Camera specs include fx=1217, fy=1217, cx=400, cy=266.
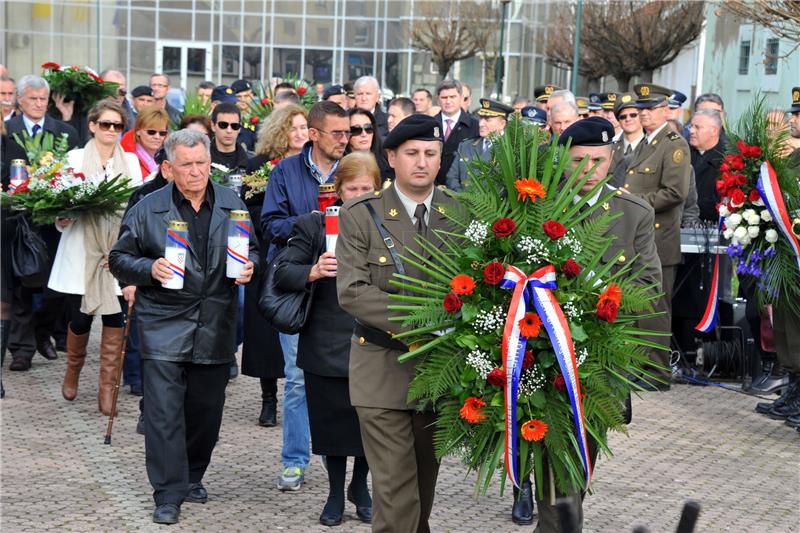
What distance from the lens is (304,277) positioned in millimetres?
6500

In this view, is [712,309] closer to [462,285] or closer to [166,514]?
[166,514]

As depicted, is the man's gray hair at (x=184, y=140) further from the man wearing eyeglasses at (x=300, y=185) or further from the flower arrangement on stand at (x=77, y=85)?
the flower arrangement on stand at (x=77, y=85)

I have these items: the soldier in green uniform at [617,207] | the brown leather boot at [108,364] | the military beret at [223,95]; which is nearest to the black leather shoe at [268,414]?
the brown leather boot at [108,364]

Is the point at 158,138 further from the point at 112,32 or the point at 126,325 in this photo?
the point at 112,32

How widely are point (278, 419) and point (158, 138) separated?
2497 millimetres

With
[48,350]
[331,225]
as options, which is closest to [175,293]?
[331,225]

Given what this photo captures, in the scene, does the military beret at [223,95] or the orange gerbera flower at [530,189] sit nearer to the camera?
the orange gerbera flower at [530,189]

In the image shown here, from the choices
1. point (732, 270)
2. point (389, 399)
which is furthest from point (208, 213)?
point (732, 270)

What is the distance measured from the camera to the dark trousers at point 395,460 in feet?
17.5

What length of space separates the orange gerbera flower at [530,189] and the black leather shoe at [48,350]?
7533 millimetres

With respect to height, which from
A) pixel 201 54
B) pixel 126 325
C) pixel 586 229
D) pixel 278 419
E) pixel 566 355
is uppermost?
pixel 201 54

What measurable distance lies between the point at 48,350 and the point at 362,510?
18.4 feet

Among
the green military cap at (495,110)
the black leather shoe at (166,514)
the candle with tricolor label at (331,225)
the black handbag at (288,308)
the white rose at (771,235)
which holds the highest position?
the green military cap at (495,110)

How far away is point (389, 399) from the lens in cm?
532
